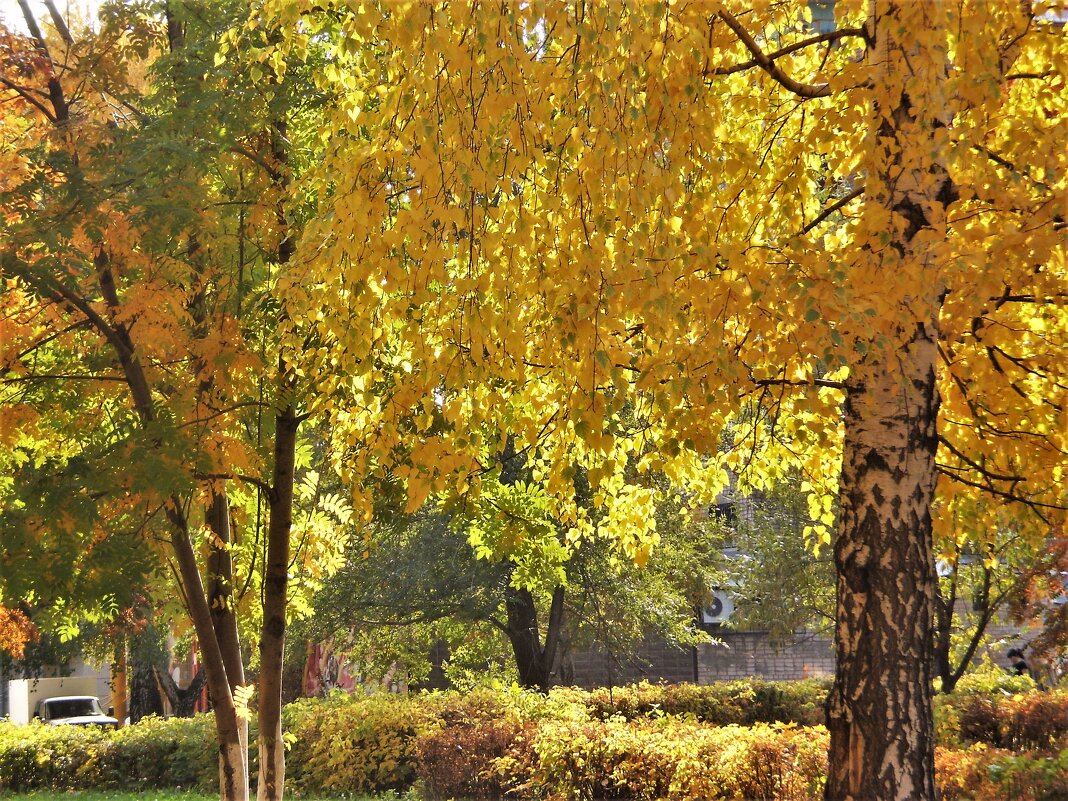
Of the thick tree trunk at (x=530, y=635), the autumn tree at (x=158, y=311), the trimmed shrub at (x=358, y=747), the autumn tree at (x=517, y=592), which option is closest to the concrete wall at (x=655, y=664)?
the autumn tree at (x=517, y=592)

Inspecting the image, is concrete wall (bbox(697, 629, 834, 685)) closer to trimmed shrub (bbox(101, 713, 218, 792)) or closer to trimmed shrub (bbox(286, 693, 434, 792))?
trimmed shrub (bbox(286, 693, 434, 792))

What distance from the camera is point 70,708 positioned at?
28.8m

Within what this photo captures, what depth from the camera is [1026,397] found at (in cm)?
700

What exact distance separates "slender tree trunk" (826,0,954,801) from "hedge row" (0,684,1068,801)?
4297 millimetres

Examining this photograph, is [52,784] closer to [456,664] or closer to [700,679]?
[456,664]

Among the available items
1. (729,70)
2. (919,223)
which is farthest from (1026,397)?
(729,70)

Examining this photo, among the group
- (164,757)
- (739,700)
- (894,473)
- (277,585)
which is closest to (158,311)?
(277,585)

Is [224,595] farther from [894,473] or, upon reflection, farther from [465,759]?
[894,473]

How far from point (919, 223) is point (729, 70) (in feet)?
4.28

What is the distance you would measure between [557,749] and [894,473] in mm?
6868

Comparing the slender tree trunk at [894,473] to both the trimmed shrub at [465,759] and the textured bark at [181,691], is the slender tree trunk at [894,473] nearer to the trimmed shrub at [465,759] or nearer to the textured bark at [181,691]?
the trimmed shrub at [465,759]

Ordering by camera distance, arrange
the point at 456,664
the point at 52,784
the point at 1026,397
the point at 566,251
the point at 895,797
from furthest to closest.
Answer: the point at 456,664, the point at 52,784, the point at 1026,397, the point at 566,251, the point at 895,797

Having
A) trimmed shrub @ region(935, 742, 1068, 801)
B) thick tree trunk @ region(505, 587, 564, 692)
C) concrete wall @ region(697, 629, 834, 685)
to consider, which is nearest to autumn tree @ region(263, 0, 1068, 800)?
trimmed shrub @ region(935, 742, 1068, 801)

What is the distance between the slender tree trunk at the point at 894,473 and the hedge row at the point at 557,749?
14.1 feet
